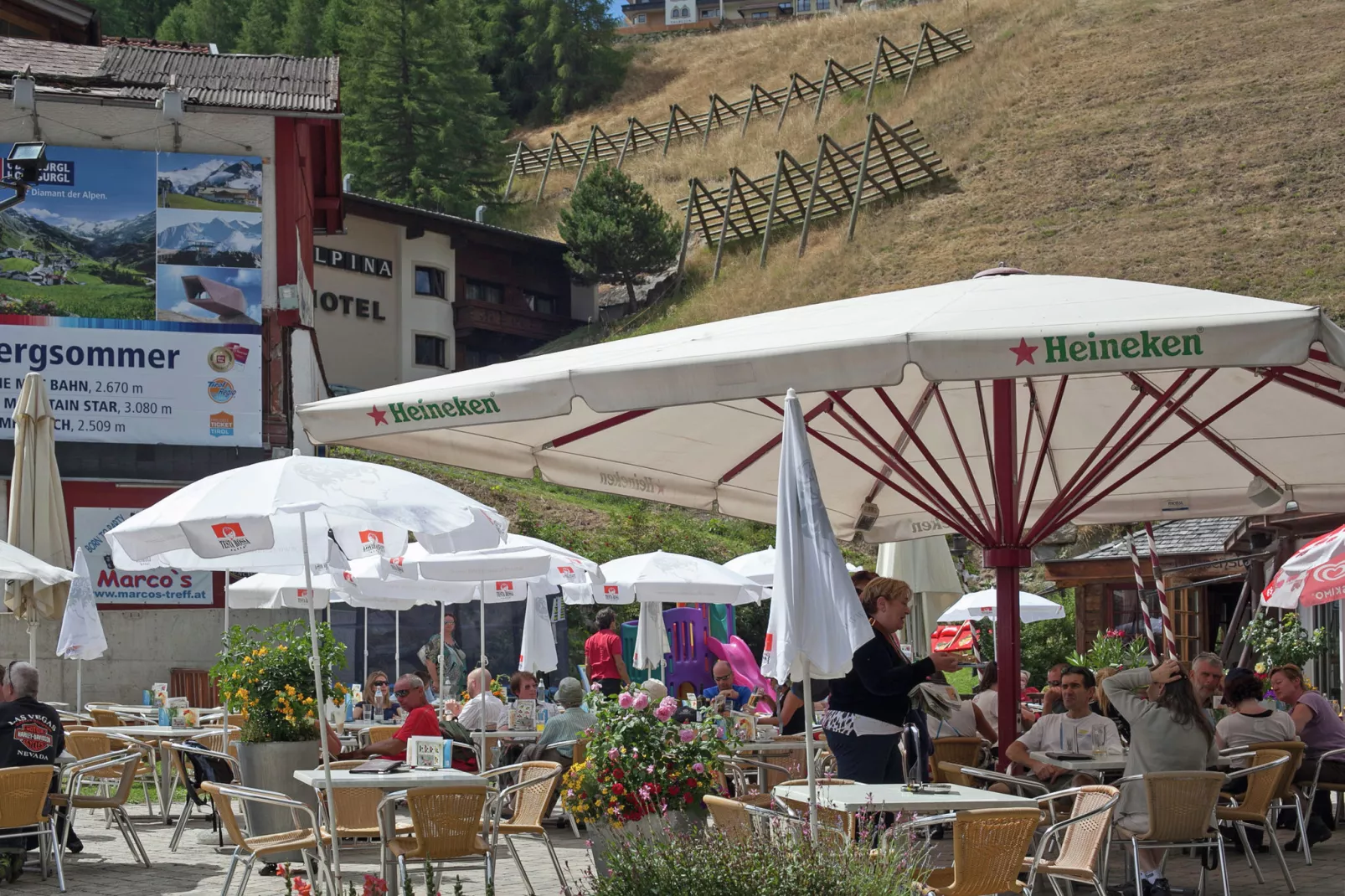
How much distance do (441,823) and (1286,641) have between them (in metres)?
13.4

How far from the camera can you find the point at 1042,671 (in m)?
24.5

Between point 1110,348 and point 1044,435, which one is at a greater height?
point 1110,348

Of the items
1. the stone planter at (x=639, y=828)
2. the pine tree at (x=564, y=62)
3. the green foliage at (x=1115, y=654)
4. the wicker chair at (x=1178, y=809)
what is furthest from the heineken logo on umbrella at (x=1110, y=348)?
the pine tree at (x=564, y=62)

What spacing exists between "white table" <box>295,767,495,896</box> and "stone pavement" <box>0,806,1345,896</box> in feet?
2.81

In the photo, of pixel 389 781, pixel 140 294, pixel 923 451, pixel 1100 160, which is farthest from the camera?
pixel 1100 160

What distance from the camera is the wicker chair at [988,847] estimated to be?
6.18 metres

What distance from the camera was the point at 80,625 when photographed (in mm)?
14156

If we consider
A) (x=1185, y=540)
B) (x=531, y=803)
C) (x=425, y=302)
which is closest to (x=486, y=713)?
(x=531, y=803)

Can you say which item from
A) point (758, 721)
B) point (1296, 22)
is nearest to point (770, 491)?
point (758, 721)

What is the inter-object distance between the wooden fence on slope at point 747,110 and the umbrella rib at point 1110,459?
Answer: 48.4m

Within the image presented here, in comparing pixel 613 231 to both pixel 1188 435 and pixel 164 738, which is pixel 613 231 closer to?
pixel 164 738

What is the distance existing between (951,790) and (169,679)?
1482 cm

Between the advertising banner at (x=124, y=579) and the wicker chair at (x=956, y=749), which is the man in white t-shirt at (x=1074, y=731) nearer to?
the wicker chair at (x=956, y=749)

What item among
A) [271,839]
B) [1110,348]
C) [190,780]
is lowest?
[190,780]
